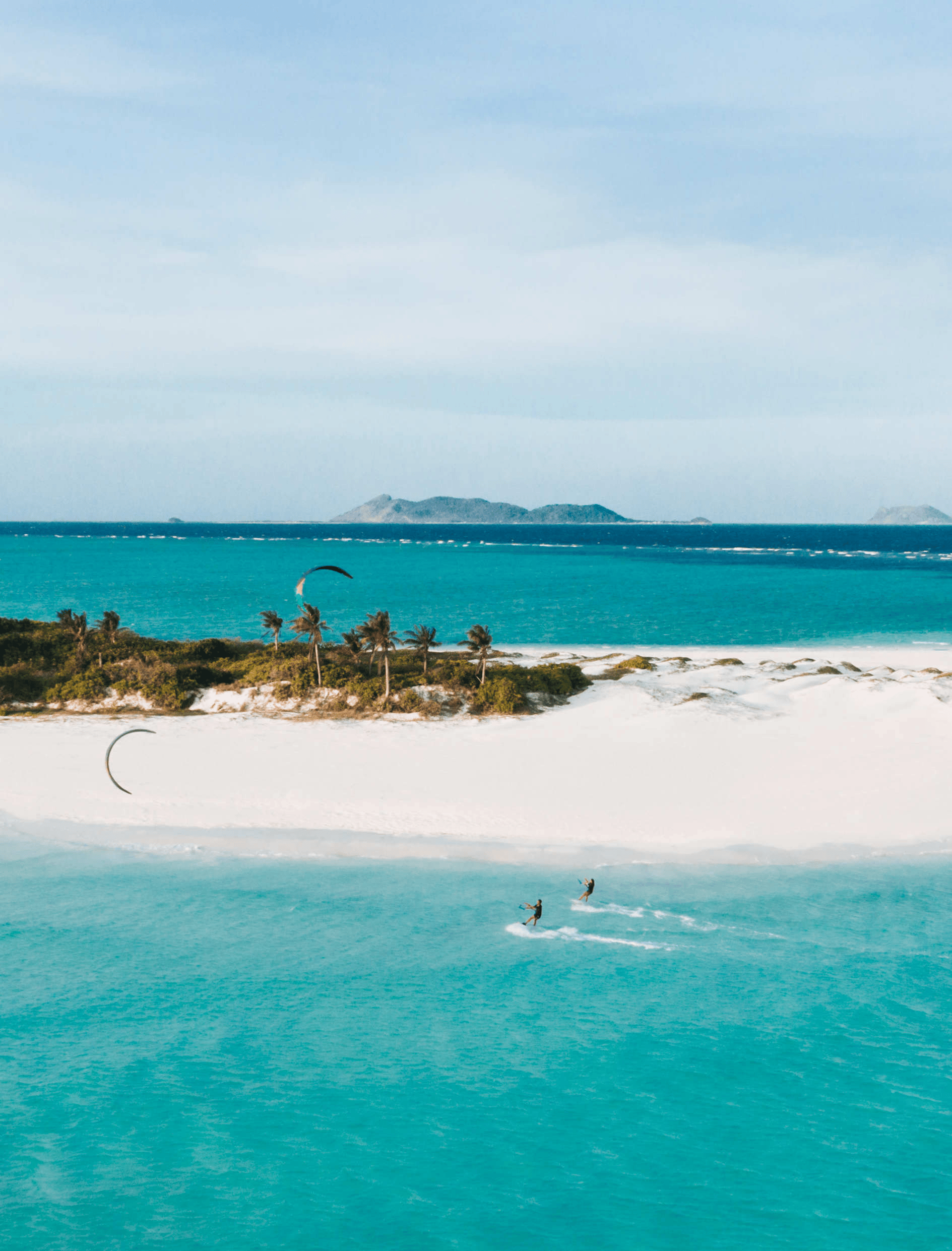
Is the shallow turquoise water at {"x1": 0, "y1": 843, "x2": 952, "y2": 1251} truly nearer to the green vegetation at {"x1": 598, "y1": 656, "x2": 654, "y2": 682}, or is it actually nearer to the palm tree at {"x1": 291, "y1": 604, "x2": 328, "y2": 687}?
the palm tree at {"x1": 291, "y1": 604, "x2": 328, "y2": 687}

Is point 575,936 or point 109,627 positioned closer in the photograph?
point 575,936

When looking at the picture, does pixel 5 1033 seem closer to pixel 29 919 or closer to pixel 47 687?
pixel 29 919

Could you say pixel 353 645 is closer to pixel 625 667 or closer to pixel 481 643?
pixel 481 643

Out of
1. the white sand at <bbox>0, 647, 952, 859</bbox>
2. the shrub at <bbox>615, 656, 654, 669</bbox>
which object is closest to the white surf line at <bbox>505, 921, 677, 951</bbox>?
the white sand at <bbox>0, 647, 952, 859</bbox>

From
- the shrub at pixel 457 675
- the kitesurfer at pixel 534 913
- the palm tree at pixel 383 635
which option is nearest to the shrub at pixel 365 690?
the palm tree at pixel 383 635

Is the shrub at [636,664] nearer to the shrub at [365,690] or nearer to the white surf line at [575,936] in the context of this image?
the shrub at [365,690]

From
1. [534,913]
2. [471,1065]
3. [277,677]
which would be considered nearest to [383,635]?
[277,677]
